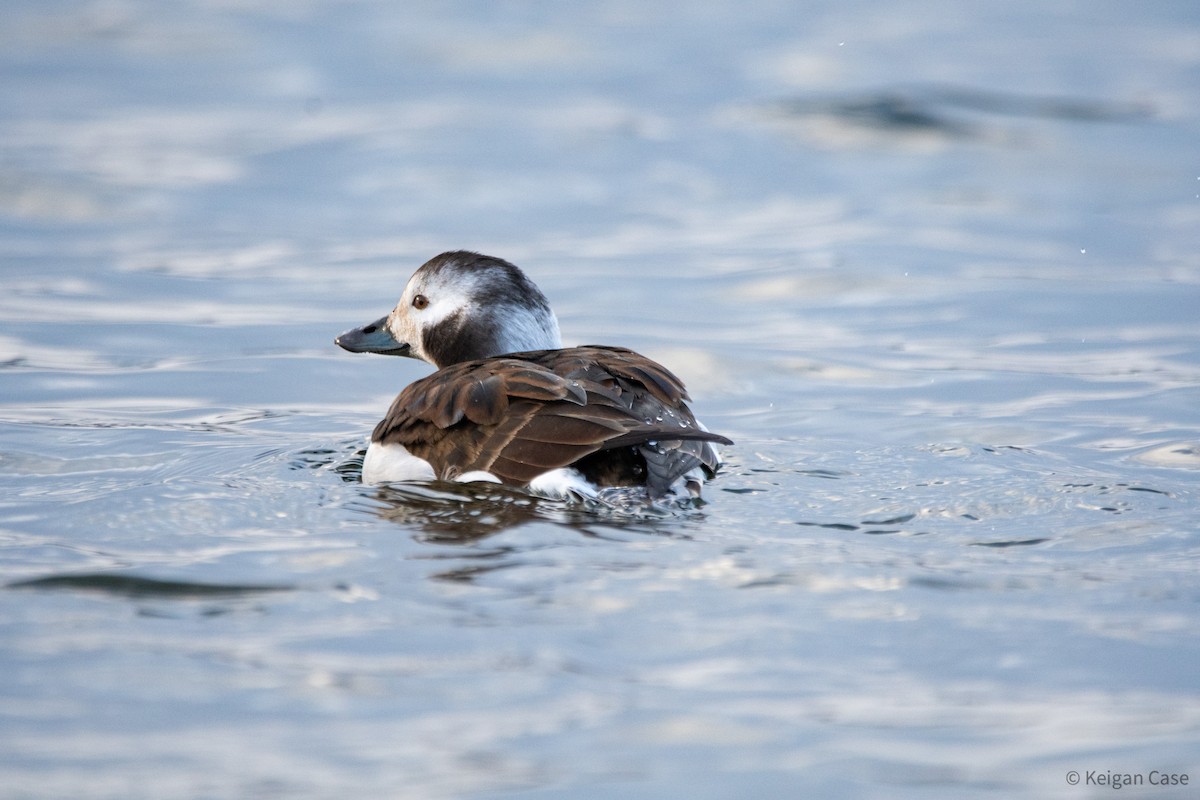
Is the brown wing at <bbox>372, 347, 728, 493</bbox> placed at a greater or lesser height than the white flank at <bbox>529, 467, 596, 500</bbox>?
greater

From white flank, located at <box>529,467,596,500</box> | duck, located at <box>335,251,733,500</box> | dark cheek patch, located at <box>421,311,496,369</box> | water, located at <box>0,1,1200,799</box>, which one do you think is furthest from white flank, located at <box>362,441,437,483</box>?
dark cheek patch, located at <box>421,311,496,369</box>

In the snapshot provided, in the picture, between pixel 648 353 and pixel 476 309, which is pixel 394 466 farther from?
pixel 648 353

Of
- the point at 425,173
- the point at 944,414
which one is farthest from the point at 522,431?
the point at 425,173

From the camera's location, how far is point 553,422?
6.13 metres

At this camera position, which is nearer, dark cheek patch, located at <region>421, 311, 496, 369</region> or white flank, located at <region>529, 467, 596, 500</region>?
white flank, located at <region>529, 467, 596, 500</region>

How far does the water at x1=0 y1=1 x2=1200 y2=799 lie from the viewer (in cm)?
441

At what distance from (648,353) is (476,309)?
265 centimetres

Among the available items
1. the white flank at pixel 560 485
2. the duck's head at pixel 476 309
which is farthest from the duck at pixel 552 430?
the duck's head at pixel 476 309

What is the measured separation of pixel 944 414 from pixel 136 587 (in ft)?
15.3

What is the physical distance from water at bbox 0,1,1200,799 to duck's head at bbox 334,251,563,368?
737 mm

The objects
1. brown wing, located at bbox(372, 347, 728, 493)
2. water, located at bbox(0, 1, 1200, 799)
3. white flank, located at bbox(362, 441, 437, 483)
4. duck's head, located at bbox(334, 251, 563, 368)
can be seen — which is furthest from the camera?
duck's head, located at bbox(334, 251, 563, 368)

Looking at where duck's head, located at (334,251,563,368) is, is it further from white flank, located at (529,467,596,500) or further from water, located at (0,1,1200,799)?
white flank, located at (529,467,596,500)

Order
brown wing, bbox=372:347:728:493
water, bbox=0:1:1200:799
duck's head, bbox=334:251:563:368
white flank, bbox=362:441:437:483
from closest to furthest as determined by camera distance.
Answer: water, bbox=0:1:1200:799 < brown wing, bbox=372:347:728:493 < white flank, bbox=362:441:437:483 < duck's head, bbox=334:251:563:368

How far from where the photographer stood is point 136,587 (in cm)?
544
